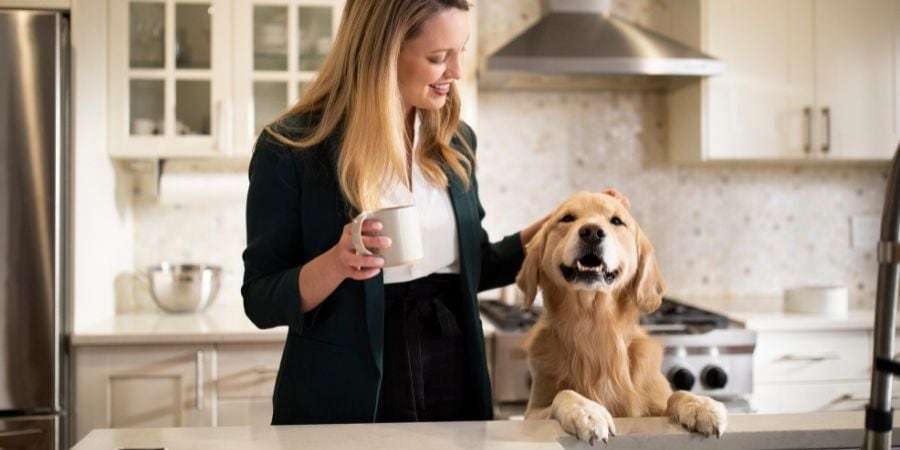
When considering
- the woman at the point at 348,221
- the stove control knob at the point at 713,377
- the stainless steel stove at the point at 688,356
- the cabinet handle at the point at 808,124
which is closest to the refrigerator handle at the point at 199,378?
the stainless steel stove at the point at 688,356

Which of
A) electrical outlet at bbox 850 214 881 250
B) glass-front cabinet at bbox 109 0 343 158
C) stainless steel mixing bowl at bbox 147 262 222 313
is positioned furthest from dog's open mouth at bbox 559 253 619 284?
electrical outlet at bbox 850 214 881 250

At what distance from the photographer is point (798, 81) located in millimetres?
3092

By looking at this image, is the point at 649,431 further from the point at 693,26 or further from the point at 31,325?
the point at 693,26

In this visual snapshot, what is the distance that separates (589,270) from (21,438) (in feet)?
6.57

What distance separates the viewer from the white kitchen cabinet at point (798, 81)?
3074 mm

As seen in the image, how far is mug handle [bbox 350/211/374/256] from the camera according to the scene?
1170mm

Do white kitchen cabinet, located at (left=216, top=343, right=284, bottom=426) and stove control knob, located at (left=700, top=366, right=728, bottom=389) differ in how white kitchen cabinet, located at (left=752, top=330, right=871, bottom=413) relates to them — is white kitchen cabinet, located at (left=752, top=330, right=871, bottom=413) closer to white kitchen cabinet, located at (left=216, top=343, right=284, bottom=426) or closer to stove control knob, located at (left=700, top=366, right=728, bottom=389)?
stove control knob, located at (left=700, top=366, right=728, bottom=389)

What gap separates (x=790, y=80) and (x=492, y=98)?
1193 millimetres

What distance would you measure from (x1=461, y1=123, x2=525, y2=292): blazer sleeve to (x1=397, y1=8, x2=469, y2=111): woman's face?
0.25m

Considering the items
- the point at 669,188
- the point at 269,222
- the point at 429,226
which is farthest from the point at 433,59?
the point at 669,188

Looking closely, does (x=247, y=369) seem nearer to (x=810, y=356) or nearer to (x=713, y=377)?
(x=713, y=377)

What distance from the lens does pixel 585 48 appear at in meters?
2.89

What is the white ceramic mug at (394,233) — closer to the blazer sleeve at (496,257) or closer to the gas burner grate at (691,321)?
the blazer sleeve at (496,257)

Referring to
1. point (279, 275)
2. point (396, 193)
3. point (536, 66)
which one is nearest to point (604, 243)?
point (396, 193)
